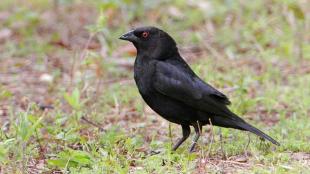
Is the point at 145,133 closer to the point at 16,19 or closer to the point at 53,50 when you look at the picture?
the point at 53,50

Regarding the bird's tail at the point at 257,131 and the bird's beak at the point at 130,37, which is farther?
the bird's beak at the point at 130,37

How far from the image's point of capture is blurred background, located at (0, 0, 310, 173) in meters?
4.90

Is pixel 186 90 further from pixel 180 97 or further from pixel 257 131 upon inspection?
pixel 257 131

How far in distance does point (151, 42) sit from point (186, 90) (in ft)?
1.78

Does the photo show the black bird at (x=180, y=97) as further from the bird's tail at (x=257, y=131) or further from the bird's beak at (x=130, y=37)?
the bird's beak at (x=130, y=37)

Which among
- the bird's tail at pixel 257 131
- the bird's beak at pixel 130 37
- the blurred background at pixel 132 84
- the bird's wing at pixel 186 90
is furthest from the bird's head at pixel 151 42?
the bird's tail at pixel 257 131

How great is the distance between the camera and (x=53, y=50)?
29.3 ft

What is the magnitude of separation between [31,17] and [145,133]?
3895 millimetres

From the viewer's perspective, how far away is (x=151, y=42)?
5711 mm

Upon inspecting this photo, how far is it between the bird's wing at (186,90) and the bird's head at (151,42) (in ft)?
0.69

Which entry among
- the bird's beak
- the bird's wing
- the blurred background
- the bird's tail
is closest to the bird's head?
the bird's beak

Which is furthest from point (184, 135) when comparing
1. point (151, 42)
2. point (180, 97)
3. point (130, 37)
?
point (130, 37)

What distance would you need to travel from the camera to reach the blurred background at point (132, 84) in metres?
4.90

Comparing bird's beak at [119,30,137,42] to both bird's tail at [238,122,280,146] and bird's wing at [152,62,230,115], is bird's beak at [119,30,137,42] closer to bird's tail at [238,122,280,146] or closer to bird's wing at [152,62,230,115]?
bird's wing at [152,62,230,115]
